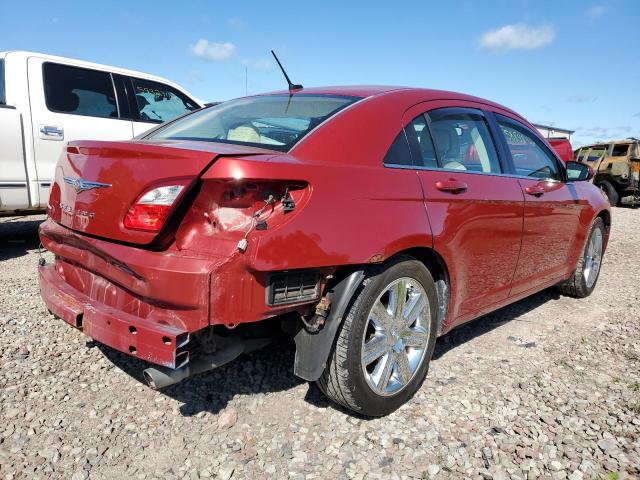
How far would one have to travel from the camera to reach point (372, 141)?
241cm

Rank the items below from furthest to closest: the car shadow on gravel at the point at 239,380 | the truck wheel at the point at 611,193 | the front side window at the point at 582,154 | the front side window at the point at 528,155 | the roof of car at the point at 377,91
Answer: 1. the front side window at the point at 582,154
2. the truck wheel at the point at 611,193
3. the front side window at the point at 528,155
4. the roof of car at the point at 377,91
5. the car shadow on gravel at the point at 239,380

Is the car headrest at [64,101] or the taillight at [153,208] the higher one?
the car headrest at [64,101]

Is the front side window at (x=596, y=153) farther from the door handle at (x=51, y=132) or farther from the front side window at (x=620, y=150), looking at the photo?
the door handle at (x=51, y=132)

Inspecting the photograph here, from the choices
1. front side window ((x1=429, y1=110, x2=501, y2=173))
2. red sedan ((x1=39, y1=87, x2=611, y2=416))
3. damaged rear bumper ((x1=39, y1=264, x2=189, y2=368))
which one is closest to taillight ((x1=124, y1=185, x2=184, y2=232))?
red sedan ((x1=39, y1=87, x2=611, y2=416))

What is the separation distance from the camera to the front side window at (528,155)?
3.55 m

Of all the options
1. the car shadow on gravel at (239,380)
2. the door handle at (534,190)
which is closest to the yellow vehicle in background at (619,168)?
the door handle at (534,190)

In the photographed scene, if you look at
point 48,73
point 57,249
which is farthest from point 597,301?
point 48,73

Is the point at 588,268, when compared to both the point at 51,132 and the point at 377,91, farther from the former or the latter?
the point at 51,132

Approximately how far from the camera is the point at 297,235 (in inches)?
77.0

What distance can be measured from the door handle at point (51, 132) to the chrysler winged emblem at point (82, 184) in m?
3.30

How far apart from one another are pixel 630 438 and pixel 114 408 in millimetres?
2460

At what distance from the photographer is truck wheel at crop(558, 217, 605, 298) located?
4527mm

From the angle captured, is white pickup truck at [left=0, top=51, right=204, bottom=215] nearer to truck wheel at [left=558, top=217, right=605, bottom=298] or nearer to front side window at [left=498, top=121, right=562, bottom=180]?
front side window at [left=498, top=121, right=562, bottom=180]

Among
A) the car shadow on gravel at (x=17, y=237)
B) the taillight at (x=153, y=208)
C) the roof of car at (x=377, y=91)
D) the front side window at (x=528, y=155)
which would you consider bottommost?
the car shadow on gravel at (x=17, y=237)
